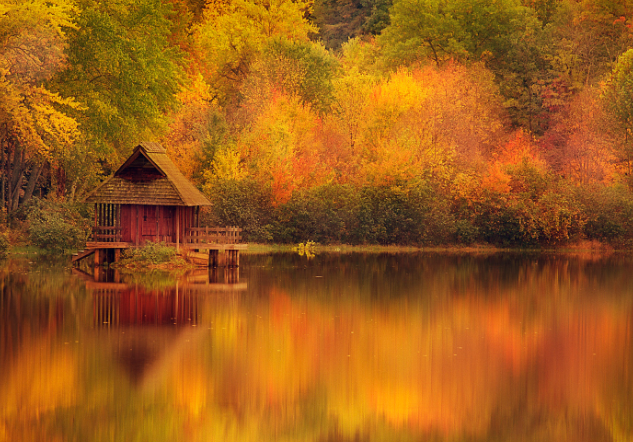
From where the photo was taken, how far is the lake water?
1423cm

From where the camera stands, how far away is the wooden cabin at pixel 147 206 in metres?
38.7

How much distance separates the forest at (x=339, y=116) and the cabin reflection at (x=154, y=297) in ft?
42.6

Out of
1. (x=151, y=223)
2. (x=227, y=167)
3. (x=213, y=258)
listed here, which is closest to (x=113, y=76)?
(x=227, y=167)

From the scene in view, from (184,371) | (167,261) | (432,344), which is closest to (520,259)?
(167,261)

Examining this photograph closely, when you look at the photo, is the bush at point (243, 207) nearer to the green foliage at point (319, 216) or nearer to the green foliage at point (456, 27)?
the green foliage at point (319, 216)

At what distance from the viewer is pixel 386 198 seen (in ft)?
192

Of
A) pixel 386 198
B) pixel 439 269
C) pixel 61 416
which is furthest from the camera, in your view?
pixel 386 198

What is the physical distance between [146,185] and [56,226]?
982 cm

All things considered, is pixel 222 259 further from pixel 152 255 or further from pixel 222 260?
pixel 152 255

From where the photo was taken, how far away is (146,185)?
1538 inches

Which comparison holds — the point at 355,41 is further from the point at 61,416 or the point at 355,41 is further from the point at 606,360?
the point at 61,416

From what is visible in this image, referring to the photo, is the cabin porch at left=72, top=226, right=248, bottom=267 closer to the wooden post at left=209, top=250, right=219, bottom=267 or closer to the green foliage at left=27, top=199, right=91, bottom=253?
the wooden post at left=209, top=250, right=219, bottom=267

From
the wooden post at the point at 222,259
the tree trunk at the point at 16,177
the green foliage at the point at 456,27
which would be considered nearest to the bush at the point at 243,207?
the tree trunk at the point at 16,177

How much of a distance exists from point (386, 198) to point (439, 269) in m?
16.7
